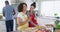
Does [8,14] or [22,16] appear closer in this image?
[22,16]

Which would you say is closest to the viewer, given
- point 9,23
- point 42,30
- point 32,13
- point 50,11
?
point 42,30

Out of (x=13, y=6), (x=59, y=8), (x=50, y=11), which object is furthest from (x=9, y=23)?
(x=59, y=8)

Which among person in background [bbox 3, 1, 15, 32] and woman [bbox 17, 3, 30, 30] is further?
person in background [bbox 3, 1, 15, 32]

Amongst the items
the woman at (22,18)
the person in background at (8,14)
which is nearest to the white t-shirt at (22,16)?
the woman at (22,18)

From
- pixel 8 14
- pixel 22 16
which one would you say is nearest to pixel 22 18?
pixel 22 16

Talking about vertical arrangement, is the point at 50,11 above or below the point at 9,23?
above

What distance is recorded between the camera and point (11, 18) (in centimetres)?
325

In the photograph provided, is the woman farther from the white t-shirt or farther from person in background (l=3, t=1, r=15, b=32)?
person in background (l=3, t=1, r=15, b=32)

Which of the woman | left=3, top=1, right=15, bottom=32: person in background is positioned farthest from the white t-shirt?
left=3, top=1, right=15, bottom=32: person in background

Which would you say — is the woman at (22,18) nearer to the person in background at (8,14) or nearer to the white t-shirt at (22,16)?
the white t-shirt at (22,16)

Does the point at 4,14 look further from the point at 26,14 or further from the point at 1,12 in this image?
the point at 26,14

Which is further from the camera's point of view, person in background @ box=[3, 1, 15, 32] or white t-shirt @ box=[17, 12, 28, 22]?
person in background @ box=[3, 1, 15, 32]

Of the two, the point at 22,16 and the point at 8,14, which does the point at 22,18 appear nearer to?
the point at 22,16

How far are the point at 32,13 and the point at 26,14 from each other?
0.12m
